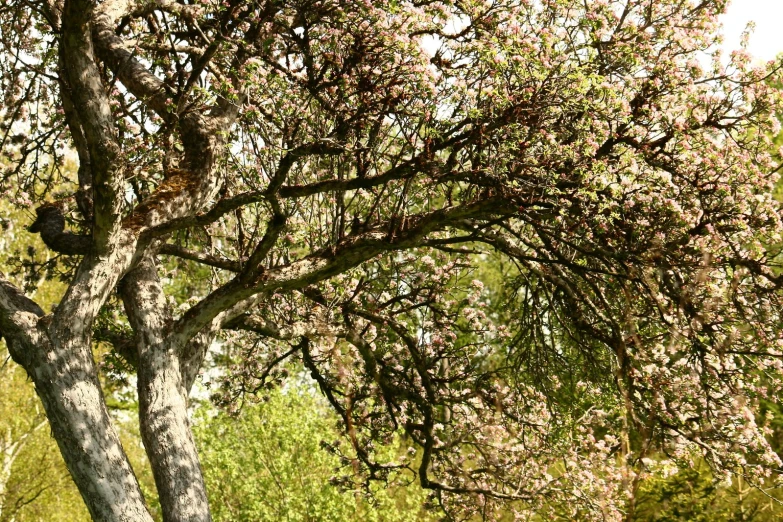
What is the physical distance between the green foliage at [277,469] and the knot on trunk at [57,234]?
6781 millimetres

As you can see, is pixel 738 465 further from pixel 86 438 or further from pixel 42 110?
pixel 42 110

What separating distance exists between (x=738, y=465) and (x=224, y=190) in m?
6.06

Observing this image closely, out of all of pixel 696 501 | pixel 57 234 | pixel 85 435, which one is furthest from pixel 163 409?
pixel 696 501

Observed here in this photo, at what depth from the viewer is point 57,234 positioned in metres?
8.20

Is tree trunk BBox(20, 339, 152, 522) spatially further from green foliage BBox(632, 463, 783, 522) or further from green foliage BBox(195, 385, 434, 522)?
green foliage BBox(632, 463, 783, 522)

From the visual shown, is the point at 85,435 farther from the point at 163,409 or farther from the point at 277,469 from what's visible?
the point at 277,469

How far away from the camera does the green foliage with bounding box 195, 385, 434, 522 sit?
14.3 m

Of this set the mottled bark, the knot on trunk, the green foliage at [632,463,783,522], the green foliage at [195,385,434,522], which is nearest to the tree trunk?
the mottled bark

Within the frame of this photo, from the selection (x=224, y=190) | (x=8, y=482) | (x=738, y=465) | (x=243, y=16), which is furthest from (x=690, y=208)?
(x=8, y=482)

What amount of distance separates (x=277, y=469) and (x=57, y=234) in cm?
771

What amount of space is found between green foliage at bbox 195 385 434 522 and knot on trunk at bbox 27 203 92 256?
6.78m

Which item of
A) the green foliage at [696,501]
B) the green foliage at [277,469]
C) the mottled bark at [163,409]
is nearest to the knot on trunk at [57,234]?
the mottled bark at [163,409]

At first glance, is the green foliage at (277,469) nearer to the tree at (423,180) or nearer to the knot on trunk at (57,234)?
the tree at (423,180)

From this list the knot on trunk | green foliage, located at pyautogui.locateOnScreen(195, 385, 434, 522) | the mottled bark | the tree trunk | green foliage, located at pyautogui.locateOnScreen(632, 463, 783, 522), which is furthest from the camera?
green foliage, located at pyautogui.locateOnScreen(195, 385, 434, 522)
